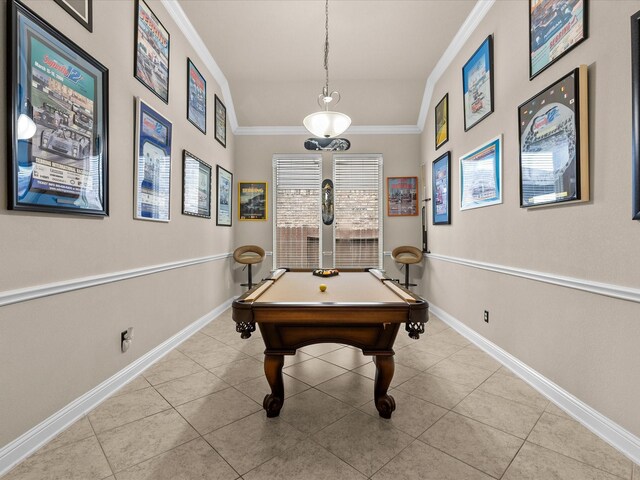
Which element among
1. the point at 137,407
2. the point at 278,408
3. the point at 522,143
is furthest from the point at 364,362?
the point at 522,143

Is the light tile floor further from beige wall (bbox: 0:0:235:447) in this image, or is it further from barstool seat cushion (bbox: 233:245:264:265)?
barstool seat cushion (bbox: 233:245:264:265)

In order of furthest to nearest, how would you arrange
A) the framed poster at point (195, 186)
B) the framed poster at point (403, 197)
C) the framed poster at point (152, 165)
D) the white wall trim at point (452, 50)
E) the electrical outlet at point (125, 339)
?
1. the framed poster at point (403, 197)
2. the framed poster at point (195, 186)
3. the white wall trim at point (452, 50)
4. the framed poster at point (152, 165)
5. the electrical outlet at point (125, 339)

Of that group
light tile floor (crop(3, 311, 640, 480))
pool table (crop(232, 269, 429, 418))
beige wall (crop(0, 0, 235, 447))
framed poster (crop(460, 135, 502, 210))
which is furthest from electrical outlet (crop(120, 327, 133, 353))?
framed poster (crop(460, 135, 502, 210))

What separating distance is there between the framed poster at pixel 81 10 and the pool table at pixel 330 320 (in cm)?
215

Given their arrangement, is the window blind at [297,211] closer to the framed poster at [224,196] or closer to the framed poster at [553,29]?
the framed poster at [224,196]

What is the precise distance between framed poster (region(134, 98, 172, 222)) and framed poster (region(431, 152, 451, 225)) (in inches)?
141

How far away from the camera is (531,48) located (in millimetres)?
2492

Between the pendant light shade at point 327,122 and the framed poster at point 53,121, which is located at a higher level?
the pendant light shade at point 327,122

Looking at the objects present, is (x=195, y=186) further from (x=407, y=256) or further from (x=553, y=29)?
(x=553, y=29)

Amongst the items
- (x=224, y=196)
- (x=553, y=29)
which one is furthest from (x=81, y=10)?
(x=553, y=29)

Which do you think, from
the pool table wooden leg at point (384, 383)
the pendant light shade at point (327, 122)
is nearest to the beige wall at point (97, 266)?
the pendant light shade at point (327, 122)

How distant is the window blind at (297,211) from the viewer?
564cm

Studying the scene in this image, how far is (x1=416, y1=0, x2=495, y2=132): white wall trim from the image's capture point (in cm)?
324

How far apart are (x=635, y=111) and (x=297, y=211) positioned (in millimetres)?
4585
